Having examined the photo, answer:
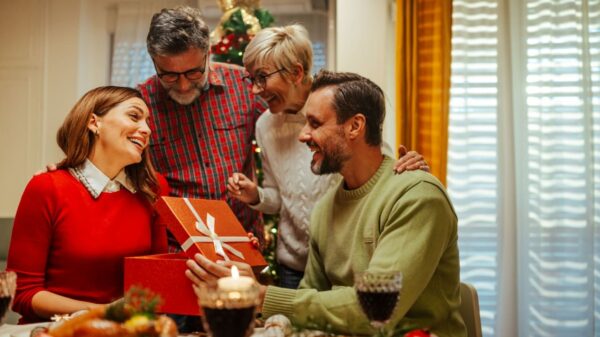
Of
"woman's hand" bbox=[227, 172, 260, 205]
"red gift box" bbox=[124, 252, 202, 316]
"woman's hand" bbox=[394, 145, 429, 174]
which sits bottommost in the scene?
"red gift box" bbox=[124, 252, 202, 316]

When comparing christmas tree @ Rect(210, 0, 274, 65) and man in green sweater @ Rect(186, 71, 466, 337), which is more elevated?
christmas tree @ Rect(210, 0, 274, 65)

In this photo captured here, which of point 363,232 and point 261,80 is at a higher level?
point 261,80

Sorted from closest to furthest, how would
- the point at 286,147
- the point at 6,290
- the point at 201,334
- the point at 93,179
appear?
the point at 6,290 < the point at 201,334 < the point at 93,179 < the point at 286,147

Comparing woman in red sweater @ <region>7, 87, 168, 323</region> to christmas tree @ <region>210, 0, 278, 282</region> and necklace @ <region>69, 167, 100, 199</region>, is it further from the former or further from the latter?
christmas tree @ <region>210, 0, 278, 282</region>

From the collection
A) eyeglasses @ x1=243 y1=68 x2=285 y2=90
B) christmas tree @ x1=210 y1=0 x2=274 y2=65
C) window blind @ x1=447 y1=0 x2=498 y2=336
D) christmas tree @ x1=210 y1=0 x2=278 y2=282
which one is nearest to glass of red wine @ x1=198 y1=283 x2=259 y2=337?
eyeglasses @ x1=243 y1=68 x2=285 y2=90

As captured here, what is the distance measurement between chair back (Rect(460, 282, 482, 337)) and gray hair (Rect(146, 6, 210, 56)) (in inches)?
51.2

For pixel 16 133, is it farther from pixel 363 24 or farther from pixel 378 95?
pixel 378 95

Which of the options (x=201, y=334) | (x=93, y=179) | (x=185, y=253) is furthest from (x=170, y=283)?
(x=93, y=179)

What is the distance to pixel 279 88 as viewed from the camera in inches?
92.3

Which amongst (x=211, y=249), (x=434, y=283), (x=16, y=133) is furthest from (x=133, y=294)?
(x=16, y=133)

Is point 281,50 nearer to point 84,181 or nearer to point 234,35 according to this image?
point 84,181

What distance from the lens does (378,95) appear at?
6.54 feet

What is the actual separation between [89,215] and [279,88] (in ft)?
2.68

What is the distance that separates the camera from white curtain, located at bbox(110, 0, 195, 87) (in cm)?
530
